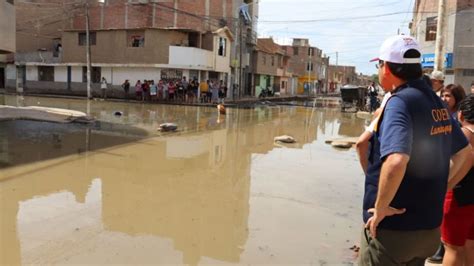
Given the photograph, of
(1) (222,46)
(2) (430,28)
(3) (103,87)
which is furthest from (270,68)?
(2) (430,28)

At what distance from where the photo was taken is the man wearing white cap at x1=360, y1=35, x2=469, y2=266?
7.16 feet

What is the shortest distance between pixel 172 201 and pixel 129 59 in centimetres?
2896

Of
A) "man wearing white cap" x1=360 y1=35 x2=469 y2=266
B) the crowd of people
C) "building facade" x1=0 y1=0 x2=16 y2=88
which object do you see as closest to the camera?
"man wearing white cap" x1=360 y1=35 x2=469 y2=266

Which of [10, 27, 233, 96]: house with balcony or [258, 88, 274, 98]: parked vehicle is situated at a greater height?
[10, 27, 233, 96]: house with balcony

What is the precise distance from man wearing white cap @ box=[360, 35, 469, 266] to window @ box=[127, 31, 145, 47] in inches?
1294

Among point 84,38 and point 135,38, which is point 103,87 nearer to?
point 135,38

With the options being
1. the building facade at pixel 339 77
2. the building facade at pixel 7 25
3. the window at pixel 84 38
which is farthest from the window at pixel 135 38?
the building facade at pixel 339 77

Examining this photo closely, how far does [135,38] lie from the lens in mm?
34125

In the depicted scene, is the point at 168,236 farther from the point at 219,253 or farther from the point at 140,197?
the point at 140,197

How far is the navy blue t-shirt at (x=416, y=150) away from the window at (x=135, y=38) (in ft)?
108

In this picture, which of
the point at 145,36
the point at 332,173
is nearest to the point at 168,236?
the point at 332,173

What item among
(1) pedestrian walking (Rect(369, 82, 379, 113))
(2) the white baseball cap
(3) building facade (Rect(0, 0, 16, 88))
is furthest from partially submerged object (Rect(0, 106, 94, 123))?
(1) pedestrian walking (Rect(369, 82, 379, 113))

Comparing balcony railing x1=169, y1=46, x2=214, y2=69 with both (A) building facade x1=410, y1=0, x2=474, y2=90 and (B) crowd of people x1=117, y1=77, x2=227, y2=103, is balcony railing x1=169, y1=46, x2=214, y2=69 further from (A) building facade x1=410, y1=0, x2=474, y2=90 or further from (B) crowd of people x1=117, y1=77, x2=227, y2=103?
(A) building facade x1=410, y1=0, x2=474, y2=90

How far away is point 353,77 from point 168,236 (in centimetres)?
11978
